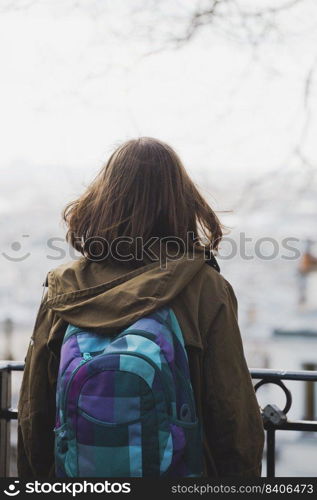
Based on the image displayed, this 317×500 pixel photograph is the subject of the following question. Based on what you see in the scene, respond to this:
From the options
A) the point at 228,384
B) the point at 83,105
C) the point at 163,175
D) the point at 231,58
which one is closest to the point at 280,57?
the point at 231,58

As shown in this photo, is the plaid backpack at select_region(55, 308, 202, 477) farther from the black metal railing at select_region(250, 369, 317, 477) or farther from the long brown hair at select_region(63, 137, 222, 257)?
the black metal railing at select_region(250, 369, 317, 477)

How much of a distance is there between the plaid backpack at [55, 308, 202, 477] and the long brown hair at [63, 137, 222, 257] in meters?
Answer: 0.19

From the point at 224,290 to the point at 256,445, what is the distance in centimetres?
30

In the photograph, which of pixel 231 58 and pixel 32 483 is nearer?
pixel 32 483

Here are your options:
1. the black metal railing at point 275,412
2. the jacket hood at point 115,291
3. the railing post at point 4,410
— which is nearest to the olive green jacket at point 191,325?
the jacket hood at point 115,291

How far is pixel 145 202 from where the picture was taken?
1.05 m

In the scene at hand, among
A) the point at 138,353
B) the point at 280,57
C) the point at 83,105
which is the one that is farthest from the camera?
the point at 280,57

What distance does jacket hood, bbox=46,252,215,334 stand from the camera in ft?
3.15

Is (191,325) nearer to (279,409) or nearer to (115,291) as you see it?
(115,291)

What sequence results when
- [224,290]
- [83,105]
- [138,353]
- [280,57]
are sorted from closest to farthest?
[138,353], [224,290], [83,105], [280,57]

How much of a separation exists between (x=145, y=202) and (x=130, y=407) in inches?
14.8

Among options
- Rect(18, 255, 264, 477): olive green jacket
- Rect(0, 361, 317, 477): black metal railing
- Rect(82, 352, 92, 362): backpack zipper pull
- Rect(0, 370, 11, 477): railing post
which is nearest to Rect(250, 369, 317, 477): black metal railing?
Rect(0, 361, 317, 477): black metal railing

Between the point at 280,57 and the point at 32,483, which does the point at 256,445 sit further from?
the point at 280,57

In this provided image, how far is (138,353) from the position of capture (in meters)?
0.91
